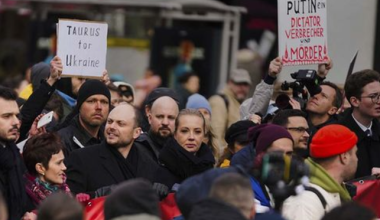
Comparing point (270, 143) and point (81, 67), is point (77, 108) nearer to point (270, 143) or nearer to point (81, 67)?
point (81, 67)

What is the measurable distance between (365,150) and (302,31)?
138 centimetres

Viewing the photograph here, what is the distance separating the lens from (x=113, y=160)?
12.1 m

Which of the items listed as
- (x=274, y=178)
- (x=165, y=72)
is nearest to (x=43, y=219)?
(x=274, y=178)

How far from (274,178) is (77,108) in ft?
15.3

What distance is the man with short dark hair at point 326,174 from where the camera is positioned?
9750 millimetres

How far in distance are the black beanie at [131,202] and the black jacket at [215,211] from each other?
0.35 m

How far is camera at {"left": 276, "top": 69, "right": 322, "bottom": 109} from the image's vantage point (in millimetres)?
12945

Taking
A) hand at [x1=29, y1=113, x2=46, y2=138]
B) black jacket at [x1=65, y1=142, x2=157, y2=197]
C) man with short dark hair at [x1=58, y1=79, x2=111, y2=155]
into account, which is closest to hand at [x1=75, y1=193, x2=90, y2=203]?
black jacket at [x1=65, y1=142, x2=157, y2=197]

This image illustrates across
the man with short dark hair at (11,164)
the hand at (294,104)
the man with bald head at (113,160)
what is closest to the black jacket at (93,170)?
the man with bald head at (113,160)

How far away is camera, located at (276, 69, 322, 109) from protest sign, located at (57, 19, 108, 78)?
1.71 meters

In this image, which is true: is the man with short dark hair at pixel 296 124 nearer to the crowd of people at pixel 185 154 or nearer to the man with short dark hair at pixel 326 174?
the crowd of people at pixel 185 154

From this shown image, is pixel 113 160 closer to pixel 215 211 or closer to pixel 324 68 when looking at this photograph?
pixel 324 68

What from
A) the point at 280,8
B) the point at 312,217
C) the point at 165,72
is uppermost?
the point at 280,8

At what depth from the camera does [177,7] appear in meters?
26.3
